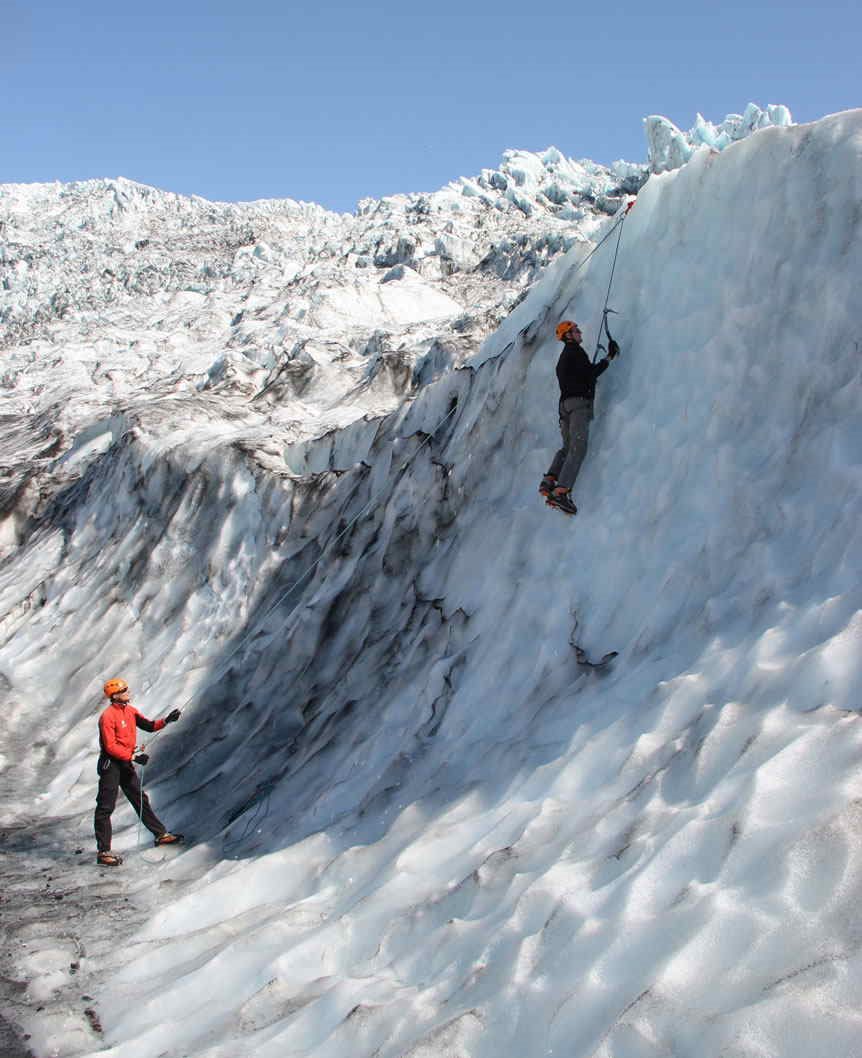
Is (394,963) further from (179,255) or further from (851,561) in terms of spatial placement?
(179,255)

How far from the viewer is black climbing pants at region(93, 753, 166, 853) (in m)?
6.64

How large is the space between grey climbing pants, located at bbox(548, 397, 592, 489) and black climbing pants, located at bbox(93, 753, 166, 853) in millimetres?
3836

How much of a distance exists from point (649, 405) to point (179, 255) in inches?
2052

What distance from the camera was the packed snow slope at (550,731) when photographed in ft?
9.62

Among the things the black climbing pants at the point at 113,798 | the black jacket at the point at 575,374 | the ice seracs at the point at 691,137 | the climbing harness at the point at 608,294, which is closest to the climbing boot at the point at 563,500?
the black jacket at the point at 575,374

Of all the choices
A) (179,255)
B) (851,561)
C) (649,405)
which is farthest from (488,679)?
(179,255)

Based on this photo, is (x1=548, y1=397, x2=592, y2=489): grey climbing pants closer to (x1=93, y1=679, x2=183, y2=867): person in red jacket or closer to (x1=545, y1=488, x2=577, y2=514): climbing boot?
(x1=545, y1=488, x2=577, y2=514): climbing boot

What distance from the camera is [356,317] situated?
2809 centimetres

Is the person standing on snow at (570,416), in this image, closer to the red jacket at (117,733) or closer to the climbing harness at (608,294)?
the climbing harness at (608,294)

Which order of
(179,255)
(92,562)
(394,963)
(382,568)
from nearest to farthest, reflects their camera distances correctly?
(394,963) → (382,568) → (92,562) → (179,255)

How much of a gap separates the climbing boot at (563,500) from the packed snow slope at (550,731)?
121mm

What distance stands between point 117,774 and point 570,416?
4.31m

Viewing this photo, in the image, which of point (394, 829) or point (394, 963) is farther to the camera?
point (394, 829)

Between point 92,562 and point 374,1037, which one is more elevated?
point 92,562
